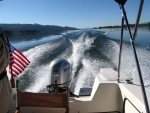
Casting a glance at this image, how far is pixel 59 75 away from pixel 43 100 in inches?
51.4

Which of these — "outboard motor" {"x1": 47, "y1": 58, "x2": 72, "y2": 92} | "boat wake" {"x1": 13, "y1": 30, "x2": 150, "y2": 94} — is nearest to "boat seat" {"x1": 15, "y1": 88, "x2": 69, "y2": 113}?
"outboard motor" {"x1": 47, "y1": 58, "x2": 72, "y2": 92}

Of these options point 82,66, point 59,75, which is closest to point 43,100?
point 59,75

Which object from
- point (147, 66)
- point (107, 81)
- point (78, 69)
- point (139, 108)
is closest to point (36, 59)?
point (78, 69)

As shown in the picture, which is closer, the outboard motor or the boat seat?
the boat seat

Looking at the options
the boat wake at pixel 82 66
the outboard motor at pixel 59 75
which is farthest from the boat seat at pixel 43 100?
the boat wake at pixel 82 66

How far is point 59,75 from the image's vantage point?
10.6ft

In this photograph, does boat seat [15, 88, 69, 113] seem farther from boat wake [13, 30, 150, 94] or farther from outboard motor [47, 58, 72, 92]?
boat wake [13, 30, 150, 94]

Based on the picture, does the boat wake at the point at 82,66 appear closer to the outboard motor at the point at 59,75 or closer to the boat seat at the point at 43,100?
the outboard motor at the point at 59,75

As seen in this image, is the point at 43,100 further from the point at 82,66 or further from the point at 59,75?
the point at 82,66

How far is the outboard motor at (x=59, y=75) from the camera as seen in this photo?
3060 mm

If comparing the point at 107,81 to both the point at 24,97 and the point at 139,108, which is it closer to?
the point at 139,108

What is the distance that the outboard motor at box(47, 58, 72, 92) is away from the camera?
306 cm

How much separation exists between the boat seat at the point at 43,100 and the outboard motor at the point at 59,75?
0.98 meters

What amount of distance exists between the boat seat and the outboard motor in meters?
0.98
